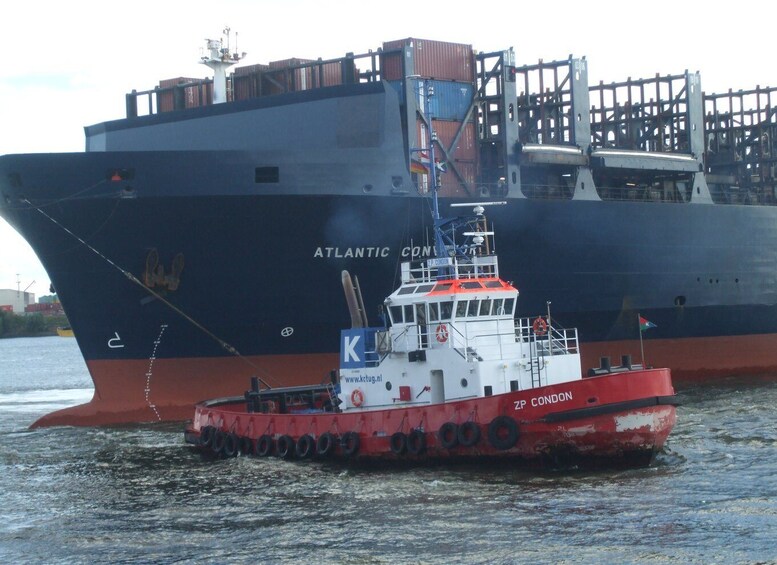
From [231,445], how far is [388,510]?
20.8ft

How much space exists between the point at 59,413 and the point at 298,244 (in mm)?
7391

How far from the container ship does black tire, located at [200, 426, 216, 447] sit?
14.4 ft

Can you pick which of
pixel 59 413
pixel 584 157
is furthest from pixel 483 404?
pixel 584 157

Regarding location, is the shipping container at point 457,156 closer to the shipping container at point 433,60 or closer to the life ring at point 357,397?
the shipping container at point 433,60

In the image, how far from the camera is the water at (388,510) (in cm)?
1436

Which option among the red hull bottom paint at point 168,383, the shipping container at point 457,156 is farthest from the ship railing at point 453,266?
the shipping container at point 457,156

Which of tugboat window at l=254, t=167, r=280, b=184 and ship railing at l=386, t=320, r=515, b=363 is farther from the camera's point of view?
tugboat window at l=254, t=167, r=280, b=184

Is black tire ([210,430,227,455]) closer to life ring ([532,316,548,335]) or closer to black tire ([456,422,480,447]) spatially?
black tire ([456,422,480,447])

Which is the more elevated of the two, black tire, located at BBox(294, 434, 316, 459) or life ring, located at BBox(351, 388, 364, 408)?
life ring, located at BBox(351, 388, 364, 408)

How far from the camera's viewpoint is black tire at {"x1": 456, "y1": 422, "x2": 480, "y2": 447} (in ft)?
60.3

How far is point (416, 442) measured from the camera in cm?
1908

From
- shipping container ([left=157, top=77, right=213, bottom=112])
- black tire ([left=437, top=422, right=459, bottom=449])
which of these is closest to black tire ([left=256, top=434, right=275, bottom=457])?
black tire ([left=437, top=422, right=459, bottom=449])

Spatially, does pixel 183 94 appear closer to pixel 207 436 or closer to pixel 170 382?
pixel 170 382

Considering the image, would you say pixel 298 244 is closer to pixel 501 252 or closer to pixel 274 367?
pixel 274 367
